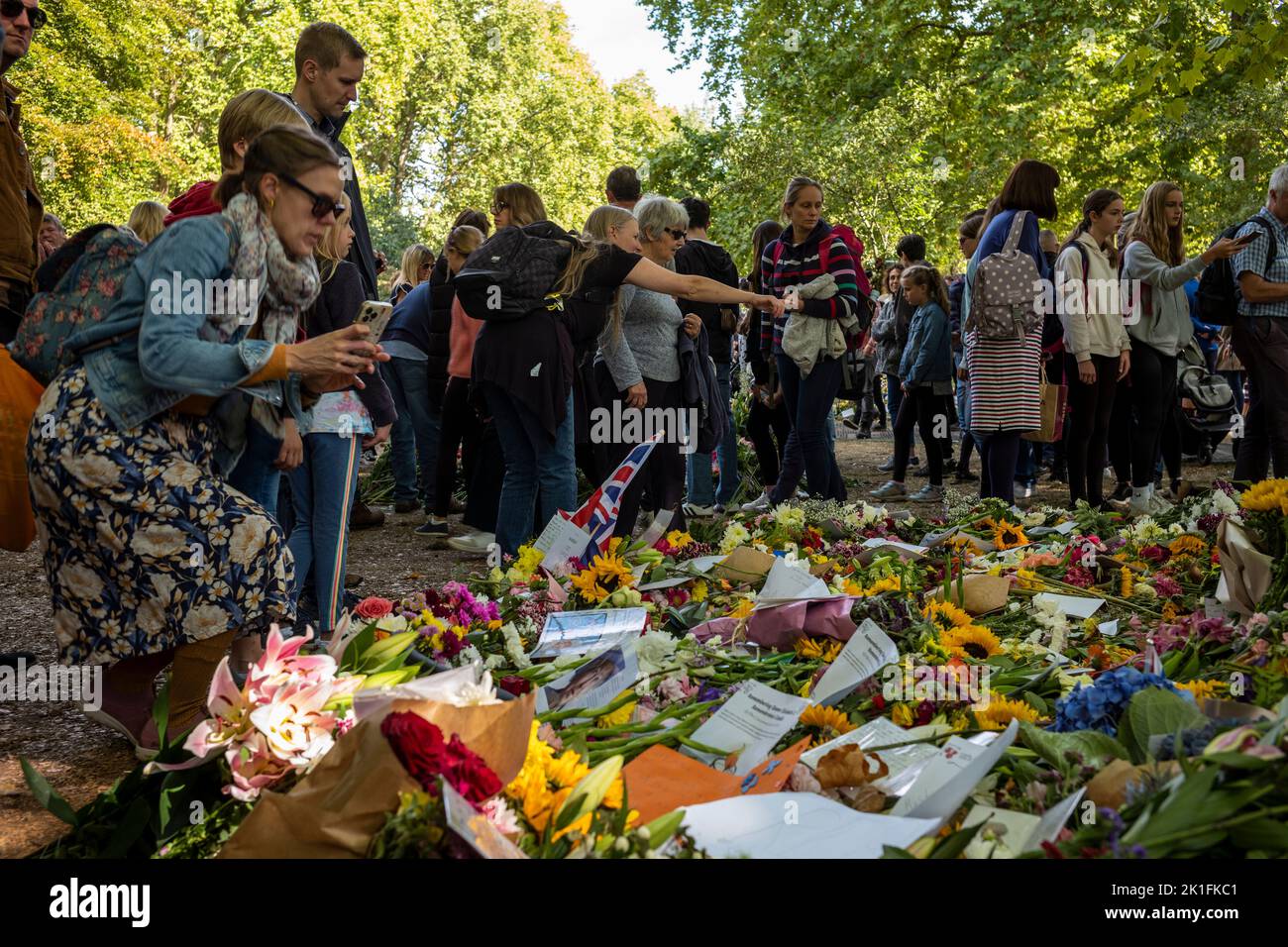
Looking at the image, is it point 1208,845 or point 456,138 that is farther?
point 456,138

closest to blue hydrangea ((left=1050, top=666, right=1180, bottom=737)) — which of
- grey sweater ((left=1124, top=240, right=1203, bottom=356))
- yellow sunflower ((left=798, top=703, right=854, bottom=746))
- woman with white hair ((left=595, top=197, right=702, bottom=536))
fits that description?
yellow sunflower ((left=798, top=703, right=854, bottom=746))

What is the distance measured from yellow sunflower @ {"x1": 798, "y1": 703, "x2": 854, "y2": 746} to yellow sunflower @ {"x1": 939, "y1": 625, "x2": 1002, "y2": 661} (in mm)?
675

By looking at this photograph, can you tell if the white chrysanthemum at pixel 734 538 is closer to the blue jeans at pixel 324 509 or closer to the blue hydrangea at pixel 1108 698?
the blue jeans at pixel 324 509

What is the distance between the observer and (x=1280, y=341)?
6211 millimetres

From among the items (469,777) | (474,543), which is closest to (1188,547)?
(469,777)

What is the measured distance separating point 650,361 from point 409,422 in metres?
3.01

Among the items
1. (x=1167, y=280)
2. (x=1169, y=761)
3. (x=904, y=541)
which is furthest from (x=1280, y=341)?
(x=1169, y=761)

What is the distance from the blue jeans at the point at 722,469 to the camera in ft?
25.1

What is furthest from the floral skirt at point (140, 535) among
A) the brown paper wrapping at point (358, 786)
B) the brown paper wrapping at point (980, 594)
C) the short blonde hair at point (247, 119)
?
the brown paper wrapping at point (980, 594)

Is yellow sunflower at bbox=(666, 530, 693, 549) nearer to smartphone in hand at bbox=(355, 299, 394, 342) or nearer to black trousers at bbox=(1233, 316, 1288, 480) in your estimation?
smartphone in hand at bbox=(355, 299, 394, 342)

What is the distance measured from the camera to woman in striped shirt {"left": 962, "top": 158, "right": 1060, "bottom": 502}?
6.19 meters

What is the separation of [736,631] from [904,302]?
24.0ft

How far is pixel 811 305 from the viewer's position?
6656mm
